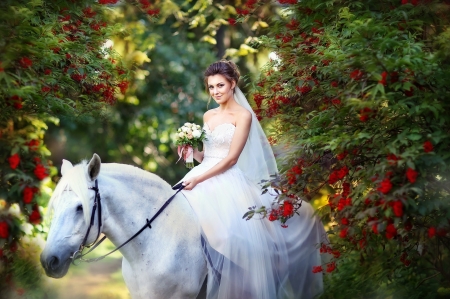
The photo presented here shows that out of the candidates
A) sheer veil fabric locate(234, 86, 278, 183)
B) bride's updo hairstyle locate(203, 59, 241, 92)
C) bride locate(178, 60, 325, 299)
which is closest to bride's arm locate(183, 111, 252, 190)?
bride locate(178, 60, 325, 299)

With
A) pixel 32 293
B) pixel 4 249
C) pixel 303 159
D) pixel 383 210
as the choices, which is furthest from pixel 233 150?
pixel 32 293

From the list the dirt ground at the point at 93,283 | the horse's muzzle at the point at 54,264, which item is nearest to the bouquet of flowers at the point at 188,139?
the horse's muzzle at the point at 54,264

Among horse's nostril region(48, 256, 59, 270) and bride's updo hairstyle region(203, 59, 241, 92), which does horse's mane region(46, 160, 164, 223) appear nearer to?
horse's nostril region(48, 256, 59, 270)

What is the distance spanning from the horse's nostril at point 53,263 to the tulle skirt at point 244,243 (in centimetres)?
124

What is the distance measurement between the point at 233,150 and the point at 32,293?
8.78ft

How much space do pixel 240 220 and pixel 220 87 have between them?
1.27 m

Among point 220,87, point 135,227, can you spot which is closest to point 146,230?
point 135,227

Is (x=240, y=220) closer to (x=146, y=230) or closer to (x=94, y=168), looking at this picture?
(x=146, y=230)

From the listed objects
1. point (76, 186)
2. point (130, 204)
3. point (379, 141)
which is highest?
point (76, 186)

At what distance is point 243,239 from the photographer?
4676mm

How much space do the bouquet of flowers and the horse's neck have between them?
70 centimetres

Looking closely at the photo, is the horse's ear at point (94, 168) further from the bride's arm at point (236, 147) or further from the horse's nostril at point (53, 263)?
the bride's arm at point (236, 147)

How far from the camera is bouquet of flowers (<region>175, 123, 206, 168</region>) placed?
5.11m

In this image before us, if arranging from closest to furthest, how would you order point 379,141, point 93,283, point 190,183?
1. point 379,141
2. point 190,183
3. point 93,283
